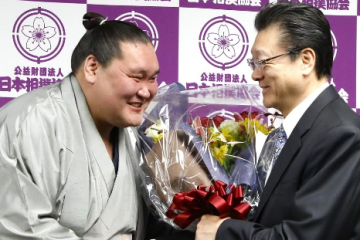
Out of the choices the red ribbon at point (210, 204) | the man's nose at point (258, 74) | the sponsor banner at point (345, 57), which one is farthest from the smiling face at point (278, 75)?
the sponsor banner at point (345, 57)

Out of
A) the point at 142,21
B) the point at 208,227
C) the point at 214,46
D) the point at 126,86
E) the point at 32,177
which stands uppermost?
the point at 142,21

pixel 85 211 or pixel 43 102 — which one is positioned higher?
pixel 43 102

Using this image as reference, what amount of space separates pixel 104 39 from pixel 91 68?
0.10 metres

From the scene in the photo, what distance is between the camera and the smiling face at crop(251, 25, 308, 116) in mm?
2307

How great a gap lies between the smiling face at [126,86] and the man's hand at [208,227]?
385mm

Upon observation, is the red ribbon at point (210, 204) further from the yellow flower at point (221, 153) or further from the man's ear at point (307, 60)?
the man's ear at point (307, 60)

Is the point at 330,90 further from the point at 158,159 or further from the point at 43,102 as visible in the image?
the point at 43,102

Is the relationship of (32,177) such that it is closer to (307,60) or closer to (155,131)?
(155,131)

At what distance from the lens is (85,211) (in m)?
2.34

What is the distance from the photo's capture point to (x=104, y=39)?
2439 millimetres

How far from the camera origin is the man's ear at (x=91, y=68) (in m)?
2.44

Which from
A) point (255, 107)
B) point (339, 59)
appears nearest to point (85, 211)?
point (255, 107)

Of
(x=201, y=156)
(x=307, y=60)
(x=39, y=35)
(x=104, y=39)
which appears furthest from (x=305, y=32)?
(x=39, y=35)

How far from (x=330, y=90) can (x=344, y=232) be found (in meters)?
0.42
